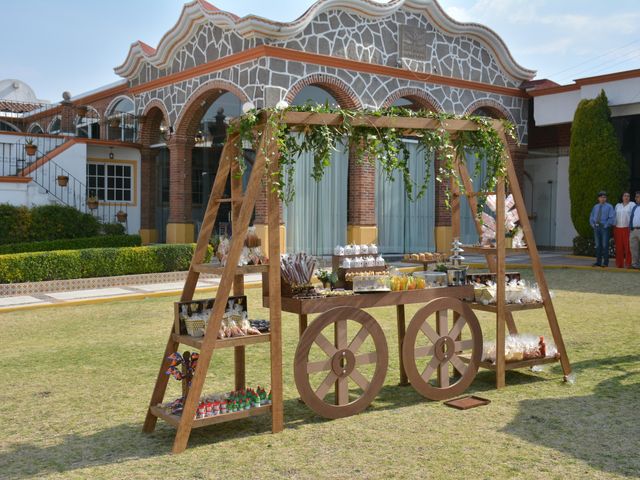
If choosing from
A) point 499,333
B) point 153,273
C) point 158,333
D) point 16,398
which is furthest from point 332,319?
point 153,273

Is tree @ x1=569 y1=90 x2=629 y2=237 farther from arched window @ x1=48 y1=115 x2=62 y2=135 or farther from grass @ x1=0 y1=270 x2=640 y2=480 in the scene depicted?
arched window @ x1=48 y1=115 x2=62 y2=135

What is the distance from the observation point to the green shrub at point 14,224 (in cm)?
1548

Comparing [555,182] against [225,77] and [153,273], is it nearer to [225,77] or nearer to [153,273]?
[225,77]

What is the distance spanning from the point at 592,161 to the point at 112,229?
1207 cm

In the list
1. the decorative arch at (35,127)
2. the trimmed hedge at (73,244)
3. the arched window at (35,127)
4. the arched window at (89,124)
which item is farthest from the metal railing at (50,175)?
the arched window at (35,127)

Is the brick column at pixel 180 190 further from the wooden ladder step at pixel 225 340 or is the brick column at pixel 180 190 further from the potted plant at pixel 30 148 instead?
the wooden ladder step at pixel 225 340

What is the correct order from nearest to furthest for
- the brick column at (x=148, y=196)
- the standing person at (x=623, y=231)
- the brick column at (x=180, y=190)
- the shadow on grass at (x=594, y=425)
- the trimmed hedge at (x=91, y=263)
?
the shadow on grass at (x=594, y=425), the trimmed hedge at (x=91, y=263), the standing person at (x=623, y=231), the brick column at (x=180, y=190), the brick column at (x=148, y=196)

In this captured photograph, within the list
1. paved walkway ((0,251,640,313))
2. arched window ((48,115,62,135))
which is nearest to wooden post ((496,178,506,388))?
paved walkway ((0,251,640,313))

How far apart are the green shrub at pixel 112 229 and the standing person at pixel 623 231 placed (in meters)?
11.8

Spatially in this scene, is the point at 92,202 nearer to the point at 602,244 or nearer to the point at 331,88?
the point at 331,88

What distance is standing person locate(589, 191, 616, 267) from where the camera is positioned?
15.7 metres

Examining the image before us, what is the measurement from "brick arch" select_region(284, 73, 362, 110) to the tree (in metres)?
5.88

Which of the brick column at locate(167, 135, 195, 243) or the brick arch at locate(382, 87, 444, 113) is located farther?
the brick column at locate(167, 135, 195, 243)

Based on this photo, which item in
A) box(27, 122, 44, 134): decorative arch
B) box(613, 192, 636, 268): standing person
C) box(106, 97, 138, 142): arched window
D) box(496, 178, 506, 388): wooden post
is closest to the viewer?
box(496, 178, 506, 388): wooden post
